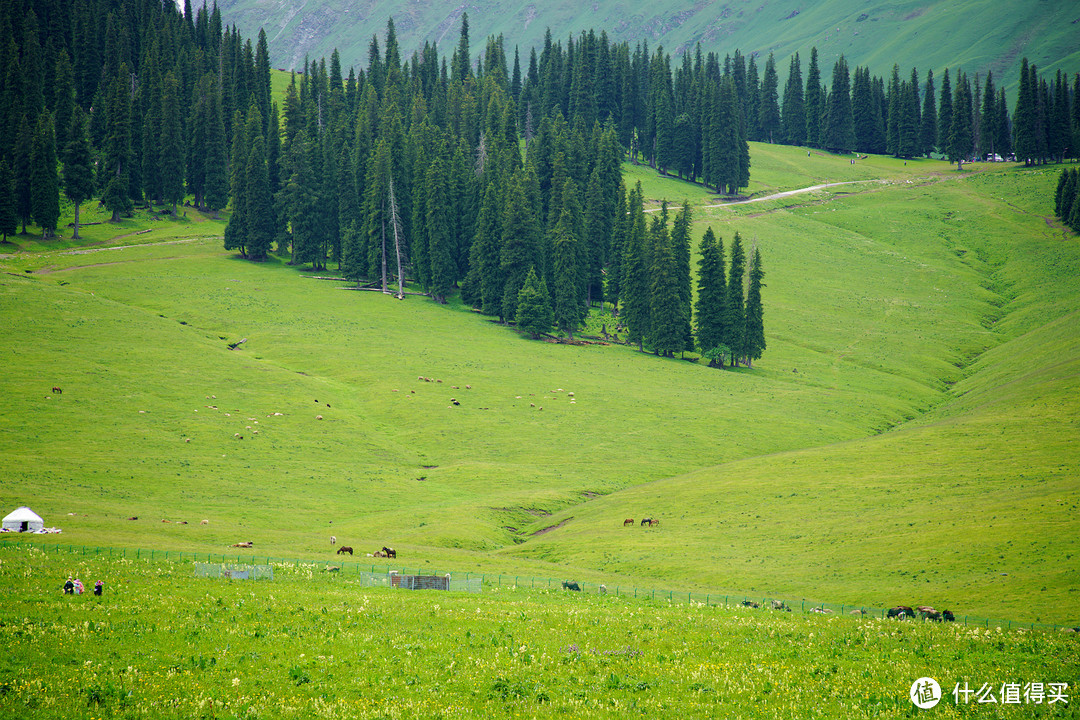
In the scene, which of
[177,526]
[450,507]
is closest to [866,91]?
[450,507]

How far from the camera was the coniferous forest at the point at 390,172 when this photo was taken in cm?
10488

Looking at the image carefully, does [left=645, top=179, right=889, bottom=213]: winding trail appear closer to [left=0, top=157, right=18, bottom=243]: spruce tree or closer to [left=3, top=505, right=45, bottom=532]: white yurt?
[left=0, top=157, right=18, bottom=243]: spruce tree

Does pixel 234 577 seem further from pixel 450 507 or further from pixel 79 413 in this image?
pixel 79 413

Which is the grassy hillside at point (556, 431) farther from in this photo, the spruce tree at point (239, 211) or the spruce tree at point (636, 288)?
the spruce tree at point (239, 211)

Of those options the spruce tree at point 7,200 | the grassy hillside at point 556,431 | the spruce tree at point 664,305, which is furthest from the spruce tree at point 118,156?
the spruce tree at point 664,305

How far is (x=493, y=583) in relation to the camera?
32.4 meters

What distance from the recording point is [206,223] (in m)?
130

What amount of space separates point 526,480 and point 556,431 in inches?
452

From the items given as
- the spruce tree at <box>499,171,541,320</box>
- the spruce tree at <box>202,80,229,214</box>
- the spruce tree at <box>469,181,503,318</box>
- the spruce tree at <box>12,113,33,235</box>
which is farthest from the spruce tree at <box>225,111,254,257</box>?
the spruce tree at <box>499,171,541,320</box>

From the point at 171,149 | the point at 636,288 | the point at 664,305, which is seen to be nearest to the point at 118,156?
the point at 171,149

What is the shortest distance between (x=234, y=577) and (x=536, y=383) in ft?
180

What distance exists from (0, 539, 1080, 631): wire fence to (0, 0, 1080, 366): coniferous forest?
6929 cm

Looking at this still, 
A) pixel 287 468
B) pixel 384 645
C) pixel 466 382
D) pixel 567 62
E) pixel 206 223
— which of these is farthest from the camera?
pixel 567 62

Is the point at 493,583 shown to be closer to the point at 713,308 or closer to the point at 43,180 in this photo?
the point at 713,308
